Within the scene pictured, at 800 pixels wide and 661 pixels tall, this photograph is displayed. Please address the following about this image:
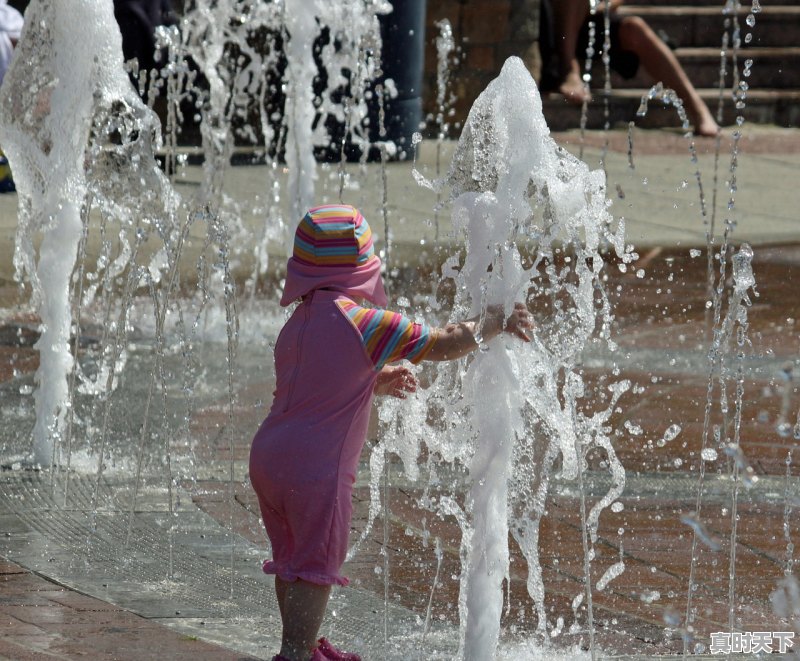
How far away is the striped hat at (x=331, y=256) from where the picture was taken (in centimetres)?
355

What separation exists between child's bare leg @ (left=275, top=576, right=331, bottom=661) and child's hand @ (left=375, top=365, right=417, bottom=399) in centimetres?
51

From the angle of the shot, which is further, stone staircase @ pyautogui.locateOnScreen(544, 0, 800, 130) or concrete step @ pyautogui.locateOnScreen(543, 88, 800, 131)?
stone staircase @ pyautogui.locateOnScreen(544, 0, 800, 130)

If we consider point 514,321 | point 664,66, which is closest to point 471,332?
point 514,321

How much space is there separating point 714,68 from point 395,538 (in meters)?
10.8

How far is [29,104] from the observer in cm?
554

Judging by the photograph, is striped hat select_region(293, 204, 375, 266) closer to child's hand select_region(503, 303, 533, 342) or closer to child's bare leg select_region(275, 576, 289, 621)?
child's hand select_region(503, 303, 533, 342)

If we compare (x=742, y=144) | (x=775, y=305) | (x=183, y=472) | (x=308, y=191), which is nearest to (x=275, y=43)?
(x=742, y=144)

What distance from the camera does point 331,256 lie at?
3.55m

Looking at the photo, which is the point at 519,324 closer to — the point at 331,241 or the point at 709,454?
the point at 331,241

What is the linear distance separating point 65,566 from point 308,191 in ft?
13.2

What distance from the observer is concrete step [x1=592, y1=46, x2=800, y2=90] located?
1458 centimetres

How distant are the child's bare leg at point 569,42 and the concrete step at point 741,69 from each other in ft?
1.71

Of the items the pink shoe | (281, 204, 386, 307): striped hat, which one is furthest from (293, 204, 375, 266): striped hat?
the pink shoe

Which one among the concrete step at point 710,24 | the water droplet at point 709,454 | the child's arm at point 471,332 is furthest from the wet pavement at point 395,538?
the concrete step at point 710,24
